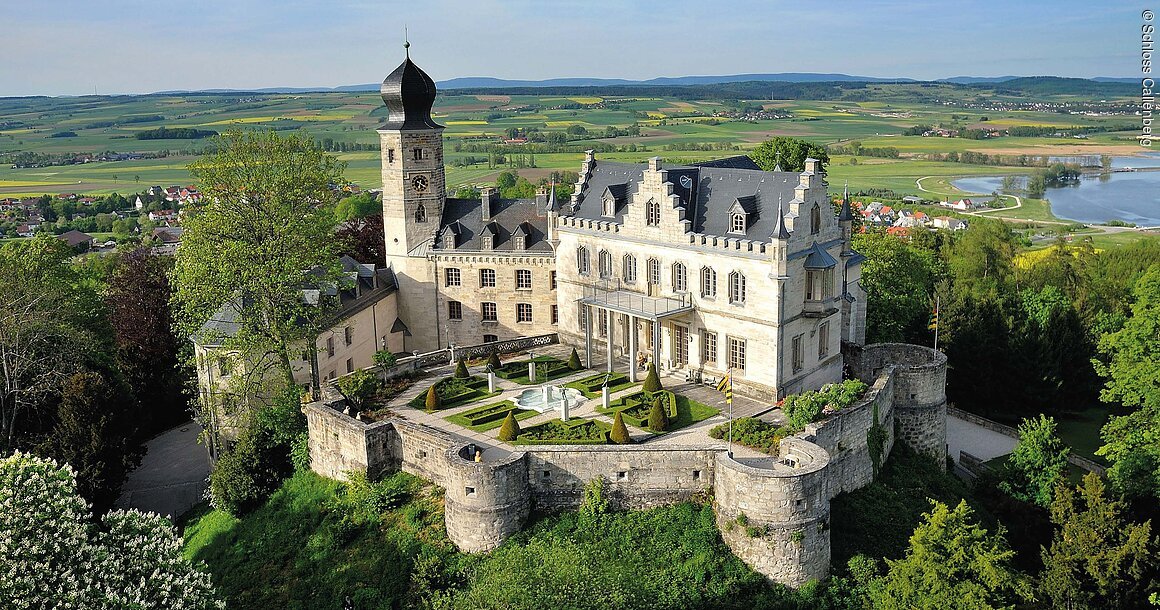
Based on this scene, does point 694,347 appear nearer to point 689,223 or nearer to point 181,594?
point 689,223

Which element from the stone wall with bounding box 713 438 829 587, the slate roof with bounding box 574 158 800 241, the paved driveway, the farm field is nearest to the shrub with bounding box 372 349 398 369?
the paved driveway

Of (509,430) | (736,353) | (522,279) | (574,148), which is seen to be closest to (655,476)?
Result: (509,430)

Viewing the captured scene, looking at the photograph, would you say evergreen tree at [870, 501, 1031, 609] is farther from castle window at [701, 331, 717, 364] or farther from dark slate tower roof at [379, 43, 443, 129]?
dark slate tower roof at [379, 43, 443, 129]

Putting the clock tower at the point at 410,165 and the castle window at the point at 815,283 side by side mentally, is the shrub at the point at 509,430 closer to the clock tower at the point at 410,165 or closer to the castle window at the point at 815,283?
the castle window at the point at 815,283

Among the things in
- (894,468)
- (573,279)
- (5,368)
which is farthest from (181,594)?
(894,468)

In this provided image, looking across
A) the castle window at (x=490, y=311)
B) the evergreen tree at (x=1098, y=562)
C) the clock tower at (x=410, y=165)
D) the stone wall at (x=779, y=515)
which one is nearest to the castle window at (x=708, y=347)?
the stone wall at (x=779, y=515)
